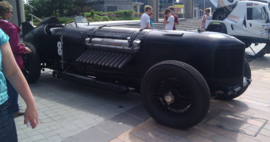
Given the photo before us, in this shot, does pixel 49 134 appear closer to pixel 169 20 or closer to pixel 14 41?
pixel 14 41

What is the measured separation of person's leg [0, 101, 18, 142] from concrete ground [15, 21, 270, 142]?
4.90 ft

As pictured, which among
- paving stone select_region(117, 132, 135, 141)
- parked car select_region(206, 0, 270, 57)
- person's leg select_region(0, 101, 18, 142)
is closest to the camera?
person's leg select_region(0, 101, 18, 142)

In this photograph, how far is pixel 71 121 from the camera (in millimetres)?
3826

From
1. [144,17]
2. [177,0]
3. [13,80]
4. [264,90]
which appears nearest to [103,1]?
[177,0]

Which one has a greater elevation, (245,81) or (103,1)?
(103,1)

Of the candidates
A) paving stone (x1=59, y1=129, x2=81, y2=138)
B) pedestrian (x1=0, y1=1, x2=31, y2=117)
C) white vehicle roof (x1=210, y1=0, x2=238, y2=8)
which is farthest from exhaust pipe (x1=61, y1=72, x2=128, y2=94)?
white vehicle roof (x1=210, y1=0, x2=238, y2=8)

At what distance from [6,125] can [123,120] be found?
2239mm

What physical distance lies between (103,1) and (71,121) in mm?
42886

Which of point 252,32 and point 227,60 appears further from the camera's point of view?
point 252,32

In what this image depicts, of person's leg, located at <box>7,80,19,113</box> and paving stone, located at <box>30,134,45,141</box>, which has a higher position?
person's leg, located at <box>7,80,19,113</box>

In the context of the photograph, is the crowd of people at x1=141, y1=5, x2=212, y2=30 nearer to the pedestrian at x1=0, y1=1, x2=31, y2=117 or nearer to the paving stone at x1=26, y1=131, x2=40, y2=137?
the pedestrian at x1=0, y1=1, x2=31, y2=117

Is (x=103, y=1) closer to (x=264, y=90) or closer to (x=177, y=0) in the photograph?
(x=177, y=0)

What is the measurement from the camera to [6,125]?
176 centimetres

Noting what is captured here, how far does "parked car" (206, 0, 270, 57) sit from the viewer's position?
1028 centimetres
